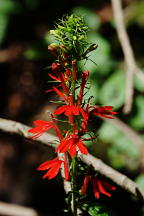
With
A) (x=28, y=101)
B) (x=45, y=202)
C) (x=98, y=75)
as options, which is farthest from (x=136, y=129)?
(x=28, y=101)

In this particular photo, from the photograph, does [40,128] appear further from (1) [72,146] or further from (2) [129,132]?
(2) [129,132]

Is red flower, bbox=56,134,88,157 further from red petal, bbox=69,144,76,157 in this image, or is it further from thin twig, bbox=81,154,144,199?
thin twig, bbox=81,154,144,199

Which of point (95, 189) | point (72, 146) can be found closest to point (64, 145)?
point (72, 146)

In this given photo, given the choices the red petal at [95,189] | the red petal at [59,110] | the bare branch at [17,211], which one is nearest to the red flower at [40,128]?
the red petal at [59,110]

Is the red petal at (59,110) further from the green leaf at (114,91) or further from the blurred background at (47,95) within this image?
the green leaf at (114,91)

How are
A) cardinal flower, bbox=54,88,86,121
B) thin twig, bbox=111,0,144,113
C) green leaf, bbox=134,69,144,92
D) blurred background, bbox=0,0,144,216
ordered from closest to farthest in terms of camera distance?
1. cardinal flower, bbox=54,88,86,121
2. thin twig, bbox=111,0,144,113
3. blurred background, bbox=0,0,144,216
4. green leaf, bbox=134,69,144,92

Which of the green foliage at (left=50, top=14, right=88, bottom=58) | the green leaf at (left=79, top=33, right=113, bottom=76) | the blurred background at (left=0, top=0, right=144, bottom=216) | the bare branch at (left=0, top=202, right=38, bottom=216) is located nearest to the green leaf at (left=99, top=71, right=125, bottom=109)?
the blurred background at (left=0, top=0, right=144, bottom=216)

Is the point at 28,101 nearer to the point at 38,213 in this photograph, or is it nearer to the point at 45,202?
the point at 45,202
